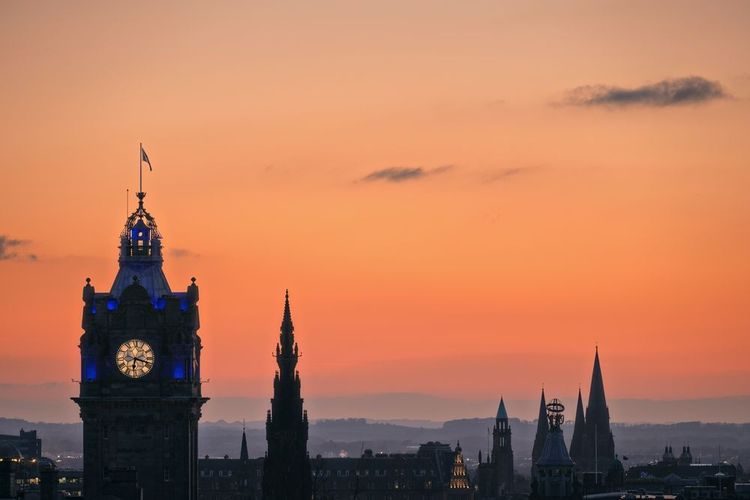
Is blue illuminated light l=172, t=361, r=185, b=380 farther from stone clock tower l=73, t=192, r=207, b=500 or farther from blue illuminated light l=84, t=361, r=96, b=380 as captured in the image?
blue illuminated light l=84, t=361, r=96, b=380

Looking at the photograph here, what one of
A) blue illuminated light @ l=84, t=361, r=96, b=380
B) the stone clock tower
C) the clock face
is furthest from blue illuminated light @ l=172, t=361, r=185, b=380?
blue illuminated light @ l=84, t=361, r=96, b=380

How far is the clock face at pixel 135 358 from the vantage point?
180375 mm

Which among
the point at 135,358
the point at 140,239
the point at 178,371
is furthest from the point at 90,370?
the point at 140,239

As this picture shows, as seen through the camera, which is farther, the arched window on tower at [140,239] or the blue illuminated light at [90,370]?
the arched window on tower at [140,239]

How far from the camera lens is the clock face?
18038 cm

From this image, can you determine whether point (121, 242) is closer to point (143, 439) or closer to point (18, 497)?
point (143, 439)

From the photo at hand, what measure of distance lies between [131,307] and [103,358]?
4434 millimetres

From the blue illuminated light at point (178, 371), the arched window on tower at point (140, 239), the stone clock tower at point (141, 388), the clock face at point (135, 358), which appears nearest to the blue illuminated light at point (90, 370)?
the stone clock tower at point (141, 388)

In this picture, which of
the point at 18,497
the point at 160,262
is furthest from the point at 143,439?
the point at 18,497

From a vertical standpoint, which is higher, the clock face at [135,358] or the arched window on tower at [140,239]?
the arched window on tower at [140,239]

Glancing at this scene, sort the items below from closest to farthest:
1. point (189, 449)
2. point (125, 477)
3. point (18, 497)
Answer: point (18, 497) → point (125, 477) → point (189, 449)

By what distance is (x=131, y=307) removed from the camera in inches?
7131

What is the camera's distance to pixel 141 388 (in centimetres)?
17975

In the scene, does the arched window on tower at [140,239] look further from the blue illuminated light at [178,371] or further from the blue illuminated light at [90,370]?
the blue illuminated light at [90,370]
